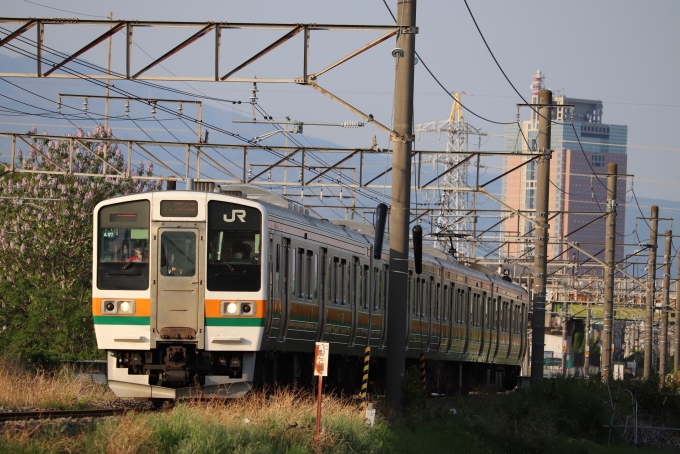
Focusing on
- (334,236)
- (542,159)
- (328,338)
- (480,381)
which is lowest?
(480,381)

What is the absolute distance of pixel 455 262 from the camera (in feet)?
88.3

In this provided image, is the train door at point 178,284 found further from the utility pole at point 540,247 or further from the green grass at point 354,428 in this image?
the utility pole at point 540,247

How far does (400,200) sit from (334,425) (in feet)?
14.6

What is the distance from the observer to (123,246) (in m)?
14.6

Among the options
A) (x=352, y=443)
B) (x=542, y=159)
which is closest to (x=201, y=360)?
(x=352, y=443)

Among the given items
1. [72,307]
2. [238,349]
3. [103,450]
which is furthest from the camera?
[72,307]

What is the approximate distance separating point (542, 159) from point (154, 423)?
605 inches

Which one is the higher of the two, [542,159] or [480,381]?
[542,159]

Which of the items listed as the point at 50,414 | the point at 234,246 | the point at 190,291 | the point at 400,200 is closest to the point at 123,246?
the point at 190,291

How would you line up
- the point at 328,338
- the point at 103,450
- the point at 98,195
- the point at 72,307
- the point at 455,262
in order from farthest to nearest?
the point at 98,195, the point at 72,307, the point at 455,262, the point at 328,338, the point at 103,450

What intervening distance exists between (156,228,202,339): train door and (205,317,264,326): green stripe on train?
188 millimetres

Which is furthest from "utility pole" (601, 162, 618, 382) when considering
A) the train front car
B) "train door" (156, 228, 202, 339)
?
"train door" (156, 228, 202, 339)

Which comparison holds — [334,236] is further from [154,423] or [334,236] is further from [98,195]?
[98,195]

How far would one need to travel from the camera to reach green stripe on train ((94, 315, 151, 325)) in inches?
564
